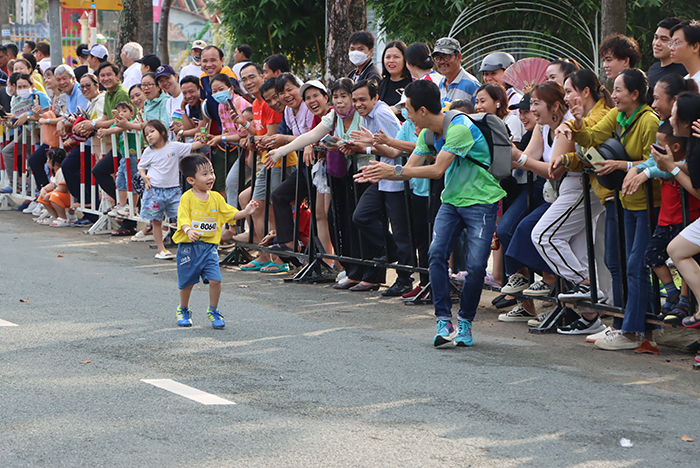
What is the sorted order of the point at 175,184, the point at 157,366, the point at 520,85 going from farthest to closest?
the point at 175,184 < the point at 520,85 < the point at 157,366

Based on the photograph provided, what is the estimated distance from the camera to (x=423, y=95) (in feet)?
21.3

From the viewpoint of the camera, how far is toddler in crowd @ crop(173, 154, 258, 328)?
280 inches

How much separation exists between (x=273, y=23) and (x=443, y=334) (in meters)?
16.8

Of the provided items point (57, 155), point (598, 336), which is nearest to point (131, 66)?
point (57, 155)

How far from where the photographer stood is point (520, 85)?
955 cm

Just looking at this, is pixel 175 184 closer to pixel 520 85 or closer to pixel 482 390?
pixel 520 85

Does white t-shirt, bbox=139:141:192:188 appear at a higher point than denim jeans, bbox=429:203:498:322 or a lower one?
higher

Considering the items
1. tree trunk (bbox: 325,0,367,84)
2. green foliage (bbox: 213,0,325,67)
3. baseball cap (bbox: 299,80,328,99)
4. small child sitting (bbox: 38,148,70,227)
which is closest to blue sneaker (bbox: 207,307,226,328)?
baseball cap (bbox: 299,80,328,99)

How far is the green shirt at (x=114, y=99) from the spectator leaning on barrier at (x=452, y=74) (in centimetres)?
565

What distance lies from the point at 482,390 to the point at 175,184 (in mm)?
6721

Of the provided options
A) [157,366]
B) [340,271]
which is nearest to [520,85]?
[340,271]

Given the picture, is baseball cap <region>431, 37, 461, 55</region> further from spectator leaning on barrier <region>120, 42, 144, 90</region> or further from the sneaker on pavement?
spectator leaning on barrier <region>120, 42, 144, 90</region>

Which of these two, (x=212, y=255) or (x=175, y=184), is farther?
(x=175, y=184)

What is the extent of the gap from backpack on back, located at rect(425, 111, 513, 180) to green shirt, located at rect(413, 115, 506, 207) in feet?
0.13
